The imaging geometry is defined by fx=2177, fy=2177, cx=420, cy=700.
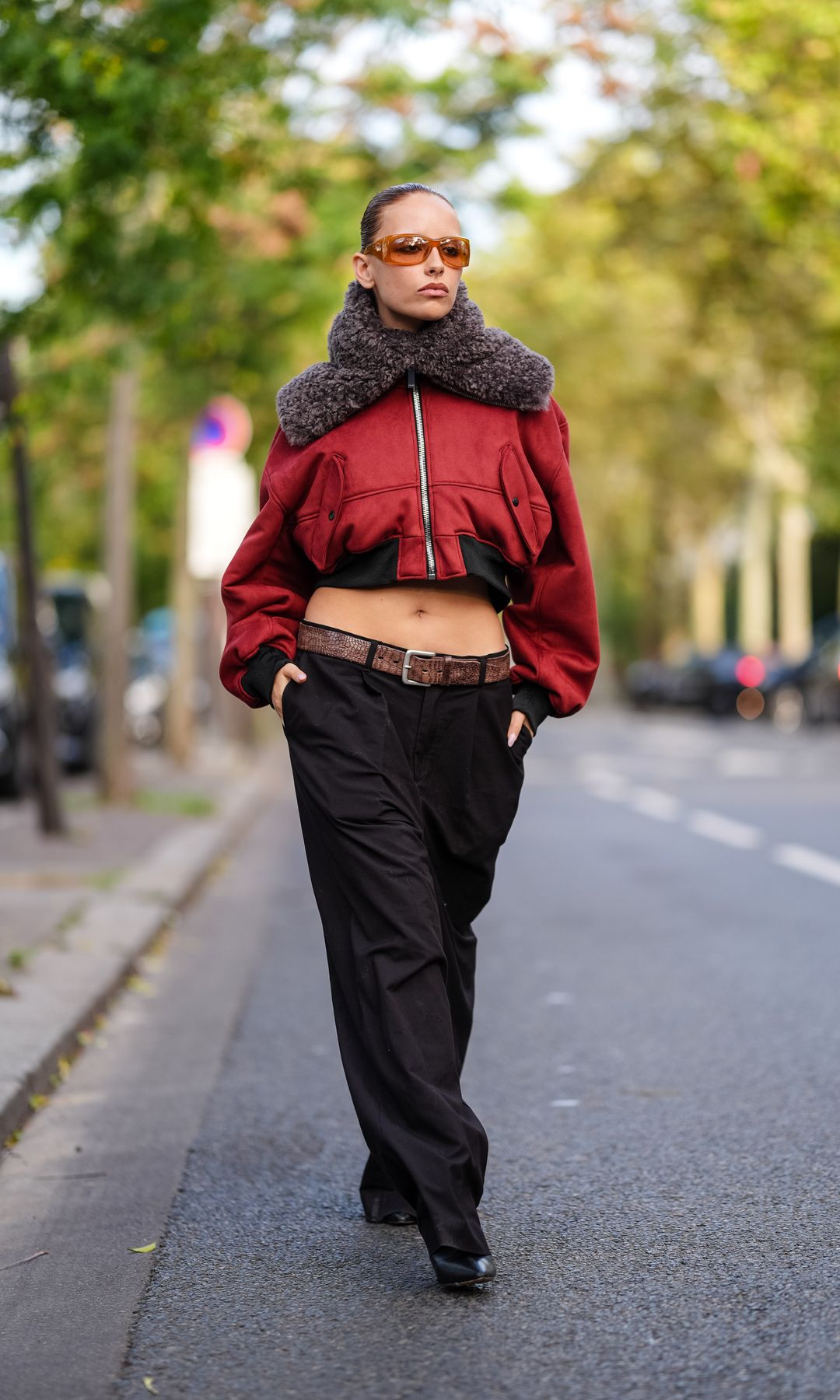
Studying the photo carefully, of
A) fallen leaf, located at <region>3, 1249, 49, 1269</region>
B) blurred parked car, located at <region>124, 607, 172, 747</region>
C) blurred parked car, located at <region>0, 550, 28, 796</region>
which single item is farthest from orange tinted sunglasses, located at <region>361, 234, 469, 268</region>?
blurred parked car, located at <region>124, 607, 172, 747</region>

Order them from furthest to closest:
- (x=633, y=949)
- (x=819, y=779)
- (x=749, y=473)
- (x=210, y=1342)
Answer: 1. (x=749, y=473)
2. (x=819, y=779)
3. (x=633, y=949)
4. (x=210, y=1342)

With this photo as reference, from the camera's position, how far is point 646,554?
62094 mm

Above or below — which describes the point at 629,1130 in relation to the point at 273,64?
below

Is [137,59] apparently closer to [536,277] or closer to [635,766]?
[635,766]

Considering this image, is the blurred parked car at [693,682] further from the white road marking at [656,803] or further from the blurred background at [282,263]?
the white road marking at [656,803]

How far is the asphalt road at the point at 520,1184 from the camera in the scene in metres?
3.63

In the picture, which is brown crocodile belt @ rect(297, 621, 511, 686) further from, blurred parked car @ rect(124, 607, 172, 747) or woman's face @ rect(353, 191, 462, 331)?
blurred parked car @ rect(124, 607, 172, 747)

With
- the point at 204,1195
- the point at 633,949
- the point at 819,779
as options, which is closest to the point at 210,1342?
the point at 204,1195

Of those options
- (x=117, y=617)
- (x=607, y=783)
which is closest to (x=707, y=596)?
(x=607, y=783)

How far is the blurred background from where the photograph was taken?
1036 cm

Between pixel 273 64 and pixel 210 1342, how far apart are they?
9159 millimetres

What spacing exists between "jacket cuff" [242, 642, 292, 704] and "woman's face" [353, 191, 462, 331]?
26.2 inches

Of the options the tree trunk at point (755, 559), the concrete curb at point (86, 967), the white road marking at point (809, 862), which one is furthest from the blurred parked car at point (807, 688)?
the concrete curb at point (86, 967)

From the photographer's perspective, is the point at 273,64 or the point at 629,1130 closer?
the point at 629,1130
